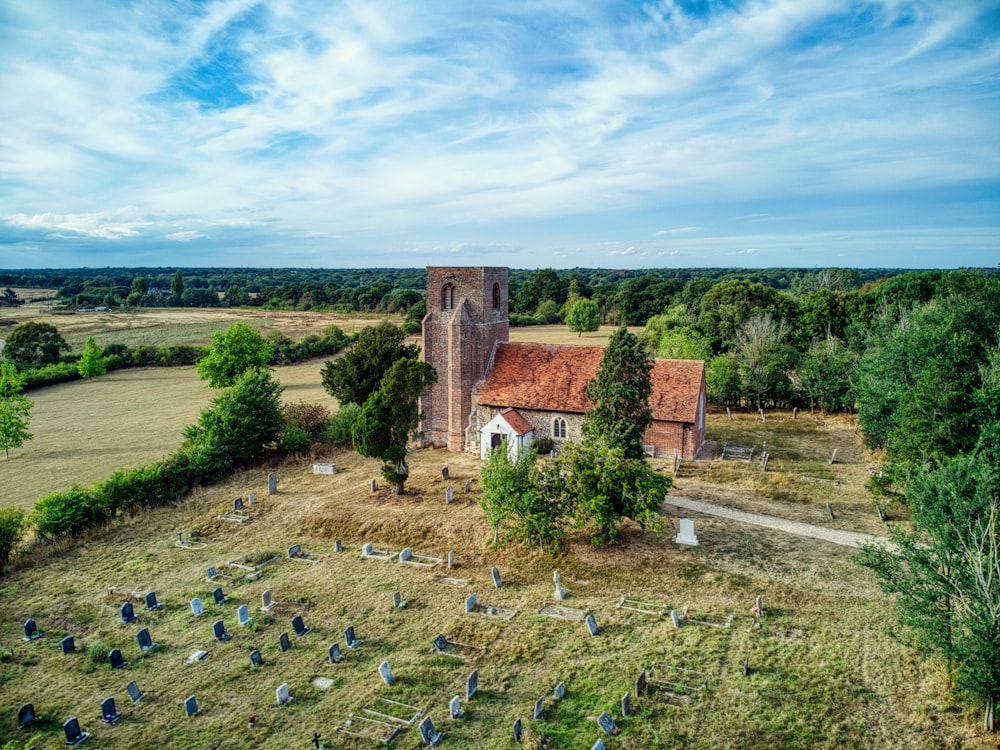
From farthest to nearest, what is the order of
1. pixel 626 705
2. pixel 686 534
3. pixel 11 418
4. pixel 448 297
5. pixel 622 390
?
pixel 11 418
pixel 448 297
pixel 622 390
pixel 686 534
pixel 626 705

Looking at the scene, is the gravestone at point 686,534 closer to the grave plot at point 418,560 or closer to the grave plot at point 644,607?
the grave plot at point 644,607

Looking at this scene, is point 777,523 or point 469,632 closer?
point 469,632

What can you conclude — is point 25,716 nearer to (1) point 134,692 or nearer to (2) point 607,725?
(1) point 134,692

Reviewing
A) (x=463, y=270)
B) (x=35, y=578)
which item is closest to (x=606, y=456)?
(x=463, y=270)

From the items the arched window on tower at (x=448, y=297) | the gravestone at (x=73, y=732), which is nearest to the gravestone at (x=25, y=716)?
the gravestone at (x=73, y=732)

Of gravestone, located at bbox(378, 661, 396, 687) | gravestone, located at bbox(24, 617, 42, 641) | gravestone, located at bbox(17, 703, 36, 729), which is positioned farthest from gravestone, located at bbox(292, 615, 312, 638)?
gravestone, located at bbox(24, 617, 42, 641)

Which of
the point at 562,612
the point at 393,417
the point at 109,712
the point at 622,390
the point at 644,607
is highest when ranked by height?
the point at 622,390

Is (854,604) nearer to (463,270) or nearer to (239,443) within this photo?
(463,270)

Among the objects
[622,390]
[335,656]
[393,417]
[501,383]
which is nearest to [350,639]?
[335,656]
